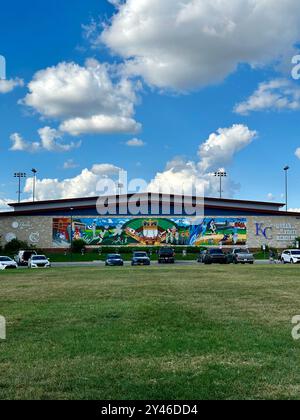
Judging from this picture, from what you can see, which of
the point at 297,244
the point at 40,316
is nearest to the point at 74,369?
the point at 40,316

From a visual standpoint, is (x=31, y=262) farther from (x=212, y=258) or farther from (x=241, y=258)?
(x=241, y=258)

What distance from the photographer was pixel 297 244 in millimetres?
79812

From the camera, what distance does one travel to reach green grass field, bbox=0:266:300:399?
21.3 feet

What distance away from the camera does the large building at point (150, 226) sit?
8562 cm

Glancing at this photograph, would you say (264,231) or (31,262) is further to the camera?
(264,231)

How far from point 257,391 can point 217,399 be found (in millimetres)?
604

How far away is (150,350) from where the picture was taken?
28.3ft

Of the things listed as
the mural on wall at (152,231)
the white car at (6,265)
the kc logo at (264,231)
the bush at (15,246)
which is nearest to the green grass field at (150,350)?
the white car at (6,265)

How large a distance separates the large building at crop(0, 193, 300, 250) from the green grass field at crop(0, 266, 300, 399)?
7020cm

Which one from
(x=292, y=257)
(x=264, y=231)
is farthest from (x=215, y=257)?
(x=264, y=231)

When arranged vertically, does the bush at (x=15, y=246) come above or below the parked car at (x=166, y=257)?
above

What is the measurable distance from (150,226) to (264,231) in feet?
60.6

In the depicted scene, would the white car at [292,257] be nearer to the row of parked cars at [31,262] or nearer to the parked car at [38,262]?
the row of parked cars at [31,262]

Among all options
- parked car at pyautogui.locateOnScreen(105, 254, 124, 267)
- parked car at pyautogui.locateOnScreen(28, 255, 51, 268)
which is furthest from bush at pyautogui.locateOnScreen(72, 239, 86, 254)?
parked car at pyautogui.locateOnScreen(28, 255, 51, 268)
